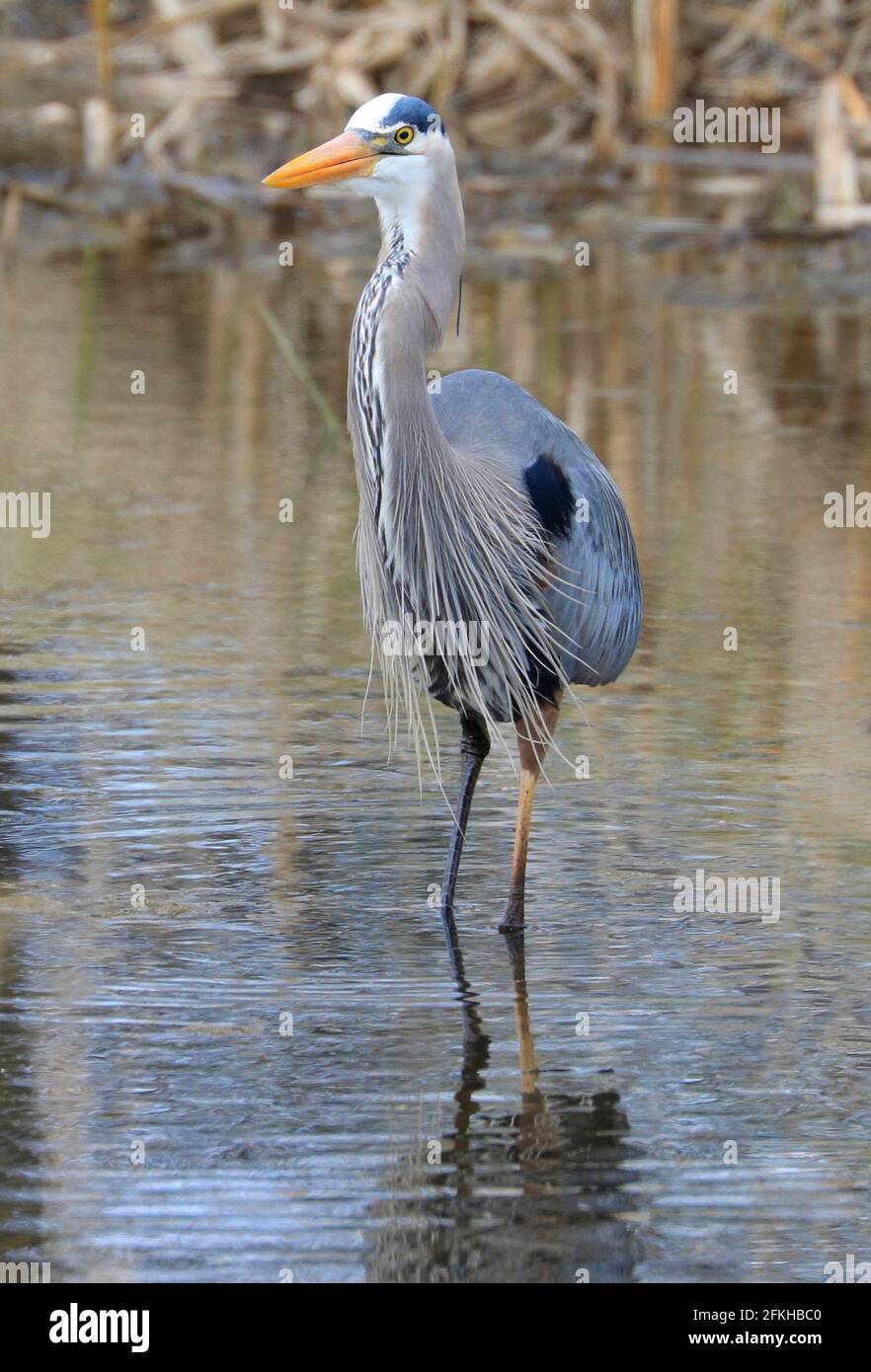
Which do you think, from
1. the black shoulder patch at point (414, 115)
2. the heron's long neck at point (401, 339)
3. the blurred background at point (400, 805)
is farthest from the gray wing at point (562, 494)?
the black shoulder patch at point (414, 115)

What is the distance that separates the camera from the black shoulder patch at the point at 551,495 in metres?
6.61

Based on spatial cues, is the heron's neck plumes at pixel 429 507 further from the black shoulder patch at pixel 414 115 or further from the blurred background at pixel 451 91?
the blurred background at pixel 451 91

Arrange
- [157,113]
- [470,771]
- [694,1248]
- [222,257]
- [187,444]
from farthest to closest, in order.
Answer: [157,113]
[222,257]
[187,444]
[470,771]
[694,1248]

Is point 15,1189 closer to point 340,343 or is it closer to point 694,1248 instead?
point 694,1248

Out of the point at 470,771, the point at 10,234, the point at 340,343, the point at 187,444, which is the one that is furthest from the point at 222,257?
the point at 470,771

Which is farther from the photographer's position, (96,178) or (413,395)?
(96,178)

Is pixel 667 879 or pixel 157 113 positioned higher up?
pixel 157 113

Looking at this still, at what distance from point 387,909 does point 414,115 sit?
2000 millimetres

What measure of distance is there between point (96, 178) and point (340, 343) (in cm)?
461

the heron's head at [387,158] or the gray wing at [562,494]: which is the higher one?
the heron's head at [387,158]

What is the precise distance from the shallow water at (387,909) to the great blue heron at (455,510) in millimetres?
490

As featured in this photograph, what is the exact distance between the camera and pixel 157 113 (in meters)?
19.2

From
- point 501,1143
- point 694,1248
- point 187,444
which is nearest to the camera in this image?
point 694,1248

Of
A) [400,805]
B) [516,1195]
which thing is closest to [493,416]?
[400,805]
